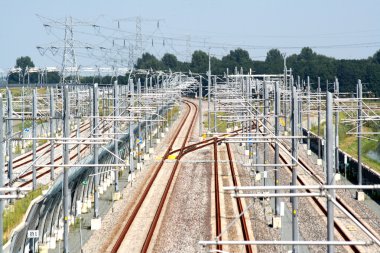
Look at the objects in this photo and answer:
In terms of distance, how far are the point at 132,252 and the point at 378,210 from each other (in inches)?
427

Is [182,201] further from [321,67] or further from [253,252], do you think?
[321,67]

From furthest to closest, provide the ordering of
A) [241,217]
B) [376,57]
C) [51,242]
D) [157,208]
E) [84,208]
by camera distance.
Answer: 1. [376,57]
2. [84,208]
3. [157,208]
4. [241,217]
5. [51,242]

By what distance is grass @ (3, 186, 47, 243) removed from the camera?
19.8 meters

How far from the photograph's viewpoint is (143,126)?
159 ft

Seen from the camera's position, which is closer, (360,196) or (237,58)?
(360,196)

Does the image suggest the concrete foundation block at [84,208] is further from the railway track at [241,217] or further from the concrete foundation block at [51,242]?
the railway track at [241,217]

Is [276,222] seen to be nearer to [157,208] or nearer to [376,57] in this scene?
[157,208]

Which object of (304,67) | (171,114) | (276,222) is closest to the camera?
(276,222)

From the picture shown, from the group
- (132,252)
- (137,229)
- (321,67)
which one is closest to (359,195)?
(137,229)

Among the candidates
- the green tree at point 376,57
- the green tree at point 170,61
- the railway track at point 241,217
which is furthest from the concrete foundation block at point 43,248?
the green tree at point 170,61

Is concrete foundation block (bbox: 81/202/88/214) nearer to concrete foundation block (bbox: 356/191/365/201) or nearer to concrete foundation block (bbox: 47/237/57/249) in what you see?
concrete foundation block (bbox: 47/237/57/249)

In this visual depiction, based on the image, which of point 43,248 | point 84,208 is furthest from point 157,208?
point 43,248

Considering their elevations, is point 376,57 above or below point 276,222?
above

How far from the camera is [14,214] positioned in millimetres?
21984
